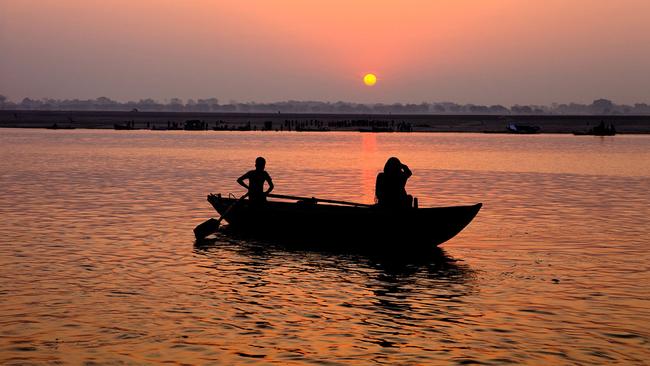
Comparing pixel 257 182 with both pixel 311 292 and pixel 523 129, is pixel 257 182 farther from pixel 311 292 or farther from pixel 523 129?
pixel 523 129

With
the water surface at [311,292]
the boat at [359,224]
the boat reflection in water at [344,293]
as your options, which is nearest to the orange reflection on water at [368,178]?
the water surface at [311,292]

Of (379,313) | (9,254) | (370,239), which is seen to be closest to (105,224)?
(9,254)

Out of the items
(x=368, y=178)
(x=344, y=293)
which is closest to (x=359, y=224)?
(x=344, y=293)

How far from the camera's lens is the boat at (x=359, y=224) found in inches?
850

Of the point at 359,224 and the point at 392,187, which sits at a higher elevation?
the point at 392,187

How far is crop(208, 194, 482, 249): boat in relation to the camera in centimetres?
2159

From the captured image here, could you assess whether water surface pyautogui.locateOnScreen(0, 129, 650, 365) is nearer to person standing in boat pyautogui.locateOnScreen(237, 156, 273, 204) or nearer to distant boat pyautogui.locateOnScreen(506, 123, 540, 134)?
person standing in boat pyautogui.locateOnScreen(237, 156, 273, 204)

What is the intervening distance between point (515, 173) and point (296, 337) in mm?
43349

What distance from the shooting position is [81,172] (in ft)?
169

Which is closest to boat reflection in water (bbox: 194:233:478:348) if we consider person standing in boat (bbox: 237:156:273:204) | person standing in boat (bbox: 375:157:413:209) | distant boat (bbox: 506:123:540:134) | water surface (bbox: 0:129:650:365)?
water surface (bbox: 0:129:650:365)

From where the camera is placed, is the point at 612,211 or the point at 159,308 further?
the point at 612,211

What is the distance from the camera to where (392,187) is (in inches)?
861

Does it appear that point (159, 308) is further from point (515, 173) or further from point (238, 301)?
point (515, 173)

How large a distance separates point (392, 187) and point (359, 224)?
1252mm
